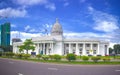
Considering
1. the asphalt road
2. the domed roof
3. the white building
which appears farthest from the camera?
the domed roof

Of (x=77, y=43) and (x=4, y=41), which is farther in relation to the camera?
(x=77, y=43)

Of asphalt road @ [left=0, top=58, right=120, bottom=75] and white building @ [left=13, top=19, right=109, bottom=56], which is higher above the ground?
white building @ [left=13, top=19, right=109, bottom=56]

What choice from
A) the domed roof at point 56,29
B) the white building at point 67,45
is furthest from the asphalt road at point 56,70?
the domed roof at point 56,29

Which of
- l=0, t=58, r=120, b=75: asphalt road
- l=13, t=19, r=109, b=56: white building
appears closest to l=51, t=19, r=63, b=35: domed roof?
l=13, t=19, r=109, b=56: white building

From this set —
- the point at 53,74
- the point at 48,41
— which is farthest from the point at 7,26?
the point at 48,41

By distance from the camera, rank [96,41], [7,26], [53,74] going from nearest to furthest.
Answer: [53,74] < [7,26] < [96,41]

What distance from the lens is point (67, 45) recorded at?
9638 centimetres

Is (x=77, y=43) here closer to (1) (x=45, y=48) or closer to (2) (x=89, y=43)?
(2) (x=89, y=43)

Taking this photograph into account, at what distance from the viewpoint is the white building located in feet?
294

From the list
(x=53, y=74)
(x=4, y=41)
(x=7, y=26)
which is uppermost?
(x=7, y=26)

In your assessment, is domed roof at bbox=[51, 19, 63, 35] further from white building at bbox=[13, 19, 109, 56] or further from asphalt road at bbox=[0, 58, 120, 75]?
asphalt road at bbox=[0, 58, 120, 75]

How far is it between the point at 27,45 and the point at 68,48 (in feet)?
111

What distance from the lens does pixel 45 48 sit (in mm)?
96500

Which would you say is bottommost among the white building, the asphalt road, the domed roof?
the asphalt road
